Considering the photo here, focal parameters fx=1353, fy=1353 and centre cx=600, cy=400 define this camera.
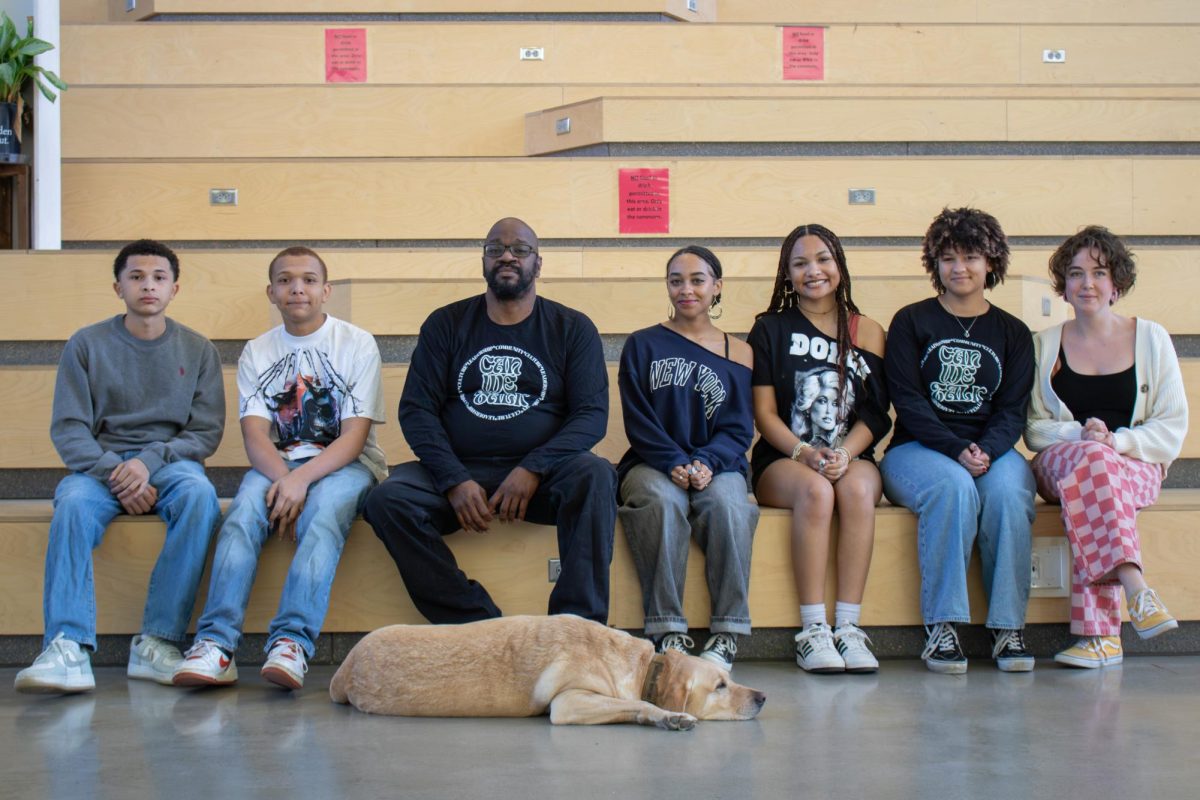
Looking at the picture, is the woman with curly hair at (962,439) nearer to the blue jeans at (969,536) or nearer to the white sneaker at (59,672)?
the blue jeans at (969,536)

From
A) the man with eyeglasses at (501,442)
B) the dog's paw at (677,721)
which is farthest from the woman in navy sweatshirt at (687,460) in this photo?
the dog's paw at (677,721)

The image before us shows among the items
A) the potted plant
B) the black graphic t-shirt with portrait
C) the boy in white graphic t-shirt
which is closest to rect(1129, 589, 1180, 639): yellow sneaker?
the black graphic t-shirt with portrait

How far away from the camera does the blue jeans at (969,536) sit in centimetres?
333

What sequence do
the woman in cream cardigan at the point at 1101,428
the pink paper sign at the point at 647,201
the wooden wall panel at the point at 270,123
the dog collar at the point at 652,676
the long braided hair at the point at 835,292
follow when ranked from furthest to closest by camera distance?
the wooden wall panel at the point at 270,123 < the pink paper sign at the point at 647,201 < the long braided hair at the point at 835,292 < the woman in cream cardigan at the point at 1101,428 < the dog collar at the point at 652,676

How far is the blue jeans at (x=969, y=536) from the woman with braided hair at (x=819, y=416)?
0.47 ft

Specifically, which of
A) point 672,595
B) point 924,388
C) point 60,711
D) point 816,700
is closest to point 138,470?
point 60,711

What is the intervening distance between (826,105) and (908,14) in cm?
→ 174

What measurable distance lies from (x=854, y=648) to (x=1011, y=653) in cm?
38

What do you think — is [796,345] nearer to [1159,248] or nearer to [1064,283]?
[1064,283]

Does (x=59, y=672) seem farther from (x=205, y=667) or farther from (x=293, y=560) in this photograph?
(x=293, y=560)

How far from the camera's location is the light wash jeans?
3.29 meters

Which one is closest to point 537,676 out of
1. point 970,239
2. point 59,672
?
point 59,672

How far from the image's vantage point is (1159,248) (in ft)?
15.0

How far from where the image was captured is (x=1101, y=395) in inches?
140
